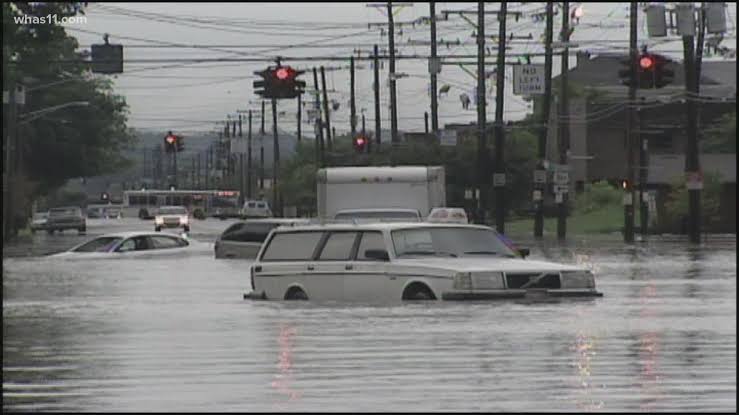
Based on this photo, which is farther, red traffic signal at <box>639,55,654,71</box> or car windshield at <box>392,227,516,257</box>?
red traffic signal at <box>639,55,654,71</box>

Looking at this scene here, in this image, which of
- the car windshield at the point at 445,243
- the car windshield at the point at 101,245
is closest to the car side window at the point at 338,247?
the car windshield at the point at 445,243

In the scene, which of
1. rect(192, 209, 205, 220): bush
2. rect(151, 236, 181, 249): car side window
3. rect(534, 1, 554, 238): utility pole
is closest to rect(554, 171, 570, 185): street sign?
rect(534, 1, 554, 238): utility pole

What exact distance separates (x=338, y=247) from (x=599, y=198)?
286ft

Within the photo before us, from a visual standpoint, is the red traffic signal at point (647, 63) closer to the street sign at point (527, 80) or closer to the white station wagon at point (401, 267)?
the white station wagon at point (401, 267)

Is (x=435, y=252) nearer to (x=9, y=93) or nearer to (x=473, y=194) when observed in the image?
(x=9, y=93)

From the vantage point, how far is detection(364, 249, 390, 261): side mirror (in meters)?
24.7

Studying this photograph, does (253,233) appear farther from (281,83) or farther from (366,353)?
(366,353)

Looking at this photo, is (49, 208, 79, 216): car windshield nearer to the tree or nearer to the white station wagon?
the tree

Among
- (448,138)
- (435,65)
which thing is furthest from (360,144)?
(435,65)

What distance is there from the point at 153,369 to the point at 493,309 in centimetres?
727

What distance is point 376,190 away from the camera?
43.2 meters

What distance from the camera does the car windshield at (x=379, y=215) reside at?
40.8 m

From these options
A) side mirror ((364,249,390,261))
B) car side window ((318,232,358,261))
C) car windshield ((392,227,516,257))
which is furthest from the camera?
car side window ((318,232,358,261))

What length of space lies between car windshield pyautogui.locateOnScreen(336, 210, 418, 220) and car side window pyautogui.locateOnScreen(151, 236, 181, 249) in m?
5.90
